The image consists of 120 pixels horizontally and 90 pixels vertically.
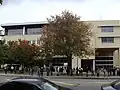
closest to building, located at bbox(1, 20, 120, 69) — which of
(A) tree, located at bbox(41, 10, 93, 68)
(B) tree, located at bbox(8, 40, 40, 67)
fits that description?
(B) tree, located at bbox(8, 40, 40, 67)

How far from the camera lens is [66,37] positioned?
165ft

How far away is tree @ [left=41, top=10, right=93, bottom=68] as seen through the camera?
4991 cm

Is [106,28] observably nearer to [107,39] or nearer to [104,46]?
[107,39]

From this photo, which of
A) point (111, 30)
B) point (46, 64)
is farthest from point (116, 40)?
point (46, 64)

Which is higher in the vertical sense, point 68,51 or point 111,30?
point 111,30

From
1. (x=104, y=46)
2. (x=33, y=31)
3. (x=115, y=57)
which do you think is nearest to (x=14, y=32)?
(x=33, y=31)

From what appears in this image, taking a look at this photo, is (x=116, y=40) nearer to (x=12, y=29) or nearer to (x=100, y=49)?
(x=100, y=49)

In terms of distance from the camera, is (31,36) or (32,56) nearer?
(32,56)

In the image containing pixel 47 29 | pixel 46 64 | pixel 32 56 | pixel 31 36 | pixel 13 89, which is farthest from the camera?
pixel 31 36

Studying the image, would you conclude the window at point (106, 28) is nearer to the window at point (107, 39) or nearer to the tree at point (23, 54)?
the window at point (107, 39)

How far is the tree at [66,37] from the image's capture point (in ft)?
164

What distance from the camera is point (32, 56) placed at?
2795 inches

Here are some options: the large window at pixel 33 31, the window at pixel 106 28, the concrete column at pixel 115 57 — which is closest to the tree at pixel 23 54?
the window at pixel 106 28

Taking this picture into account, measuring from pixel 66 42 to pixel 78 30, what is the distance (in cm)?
266
